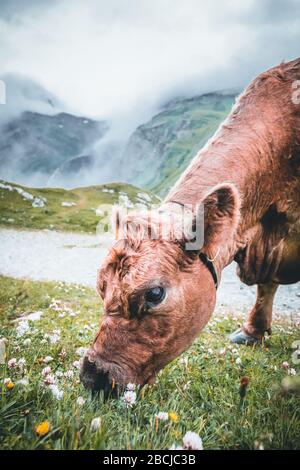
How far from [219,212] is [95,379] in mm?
2249

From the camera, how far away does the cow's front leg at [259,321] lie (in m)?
6.53

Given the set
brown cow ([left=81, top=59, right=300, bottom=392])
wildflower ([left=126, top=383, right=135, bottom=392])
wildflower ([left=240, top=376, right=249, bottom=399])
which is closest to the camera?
wildflower ([left=240, top=376, right=249, bottom=399])

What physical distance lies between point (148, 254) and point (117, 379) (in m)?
1.31

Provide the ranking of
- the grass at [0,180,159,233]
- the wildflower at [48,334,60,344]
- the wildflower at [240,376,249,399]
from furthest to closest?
the grass at [0,180,159,233]
the wildflower at [48,334,60,344]
the wildflower at [240,376,249,399]

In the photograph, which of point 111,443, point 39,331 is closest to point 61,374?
point 111,443

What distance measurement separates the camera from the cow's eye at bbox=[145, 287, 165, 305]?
328cm

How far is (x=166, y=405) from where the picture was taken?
3.25m

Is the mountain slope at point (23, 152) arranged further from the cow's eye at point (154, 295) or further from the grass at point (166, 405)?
the cow's eye at point (154, 295)

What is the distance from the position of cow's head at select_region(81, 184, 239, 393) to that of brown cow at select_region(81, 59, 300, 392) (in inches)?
0.4

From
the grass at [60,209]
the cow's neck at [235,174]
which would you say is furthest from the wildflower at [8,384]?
the grass at [60,209]

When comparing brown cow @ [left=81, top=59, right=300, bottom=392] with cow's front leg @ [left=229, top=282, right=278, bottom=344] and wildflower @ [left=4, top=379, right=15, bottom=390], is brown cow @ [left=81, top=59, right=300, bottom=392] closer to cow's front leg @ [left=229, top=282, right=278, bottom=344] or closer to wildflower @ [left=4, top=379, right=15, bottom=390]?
cow's front leg @ [left=229, top=282, right=278, bottom=344]

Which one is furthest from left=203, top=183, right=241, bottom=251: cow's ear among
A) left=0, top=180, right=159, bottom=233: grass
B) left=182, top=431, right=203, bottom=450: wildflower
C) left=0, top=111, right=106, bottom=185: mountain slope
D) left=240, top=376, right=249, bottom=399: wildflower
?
left=0, top=111, right=106, bottom=185: mountain slope

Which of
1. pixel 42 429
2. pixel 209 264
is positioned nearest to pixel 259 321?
pixel 209 264
